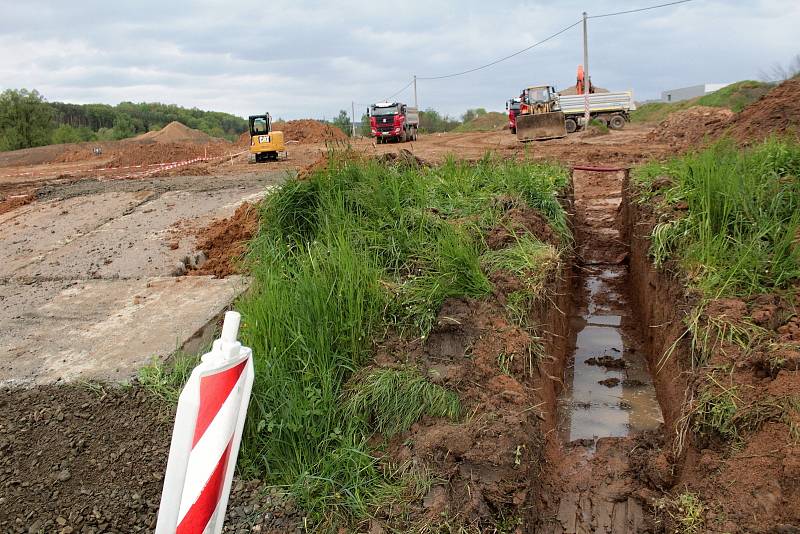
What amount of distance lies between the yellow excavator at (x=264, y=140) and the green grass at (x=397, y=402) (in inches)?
699

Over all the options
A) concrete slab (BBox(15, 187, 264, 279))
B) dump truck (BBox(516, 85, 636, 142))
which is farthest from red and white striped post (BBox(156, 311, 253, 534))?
dump truck (BBox(516, 85, 636, 142))

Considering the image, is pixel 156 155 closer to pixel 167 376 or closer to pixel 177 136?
pixel 167 376

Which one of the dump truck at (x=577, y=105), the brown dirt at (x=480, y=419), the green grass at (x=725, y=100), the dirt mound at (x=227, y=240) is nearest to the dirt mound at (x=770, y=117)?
the brown dirt at (x=480, y=419)

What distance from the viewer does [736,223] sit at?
17.6ft

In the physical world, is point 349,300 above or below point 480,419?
above

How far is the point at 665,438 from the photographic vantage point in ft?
16.0

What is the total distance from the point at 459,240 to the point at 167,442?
2.59 m

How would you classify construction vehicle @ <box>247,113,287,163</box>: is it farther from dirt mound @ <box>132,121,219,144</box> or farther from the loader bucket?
dirt mound @ <box>132,121,219,144</box>

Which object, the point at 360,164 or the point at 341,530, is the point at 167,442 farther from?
the point at 360,164

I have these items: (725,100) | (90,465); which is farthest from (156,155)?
(725,100)

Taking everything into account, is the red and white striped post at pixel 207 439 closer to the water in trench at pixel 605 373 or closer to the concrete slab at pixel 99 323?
the concrete slab at pixel 99 323

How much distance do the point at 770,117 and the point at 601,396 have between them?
20.5ft

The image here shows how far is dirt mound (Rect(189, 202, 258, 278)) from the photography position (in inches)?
267

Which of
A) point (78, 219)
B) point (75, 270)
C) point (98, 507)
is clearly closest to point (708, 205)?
point (98, 507)
